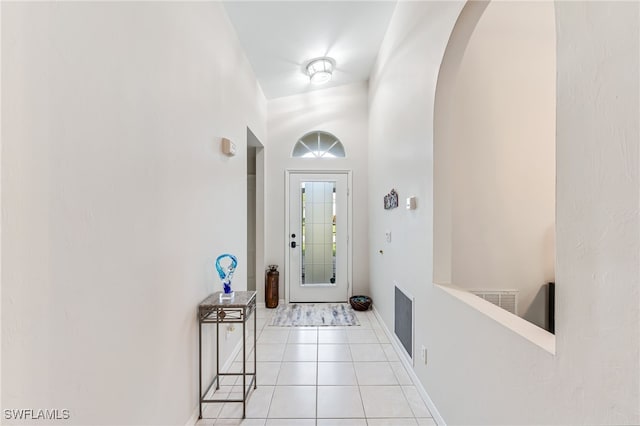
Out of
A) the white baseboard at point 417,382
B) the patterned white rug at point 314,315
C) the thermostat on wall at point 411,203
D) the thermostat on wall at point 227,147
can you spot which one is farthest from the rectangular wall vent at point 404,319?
the thermostat on wall at point 227,147

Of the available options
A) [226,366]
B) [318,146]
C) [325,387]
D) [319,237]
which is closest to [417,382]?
[325,387]

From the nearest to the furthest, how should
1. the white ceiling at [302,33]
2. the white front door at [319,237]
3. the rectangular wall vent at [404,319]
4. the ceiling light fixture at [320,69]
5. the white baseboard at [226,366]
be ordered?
the white baseboard at [226,366] → the rectangular wall vent at [404,319] → the white ceiling at [302,33] → the ceiling light fixture at [320,69] → the white front door at [319,237]

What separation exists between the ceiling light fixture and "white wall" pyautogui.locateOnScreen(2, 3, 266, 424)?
6.11 ft

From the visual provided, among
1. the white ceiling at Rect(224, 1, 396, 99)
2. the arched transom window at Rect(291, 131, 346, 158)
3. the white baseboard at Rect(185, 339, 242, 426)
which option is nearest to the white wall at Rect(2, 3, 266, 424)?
the white baseboard at Rect(185, 339, 242, 426)

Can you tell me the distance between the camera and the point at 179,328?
5.53ft

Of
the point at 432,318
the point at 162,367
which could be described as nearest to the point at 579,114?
the point at 432,318

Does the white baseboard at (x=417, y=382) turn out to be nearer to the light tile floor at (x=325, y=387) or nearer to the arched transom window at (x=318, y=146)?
the light tile floor at (x=325, y=387)

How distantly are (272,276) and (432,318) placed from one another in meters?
2.77

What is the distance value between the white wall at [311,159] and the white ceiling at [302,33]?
1.76ft

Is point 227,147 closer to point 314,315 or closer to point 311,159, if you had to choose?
point 311,159

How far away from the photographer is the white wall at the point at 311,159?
450 centimetres

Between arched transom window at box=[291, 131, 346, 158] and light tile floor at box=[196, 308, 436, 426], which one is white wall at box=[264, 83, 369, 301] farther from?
light tile floor at box=[196, 308, 436, 426]

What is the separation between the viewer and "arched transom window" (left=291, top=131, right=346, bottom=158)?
179 inches

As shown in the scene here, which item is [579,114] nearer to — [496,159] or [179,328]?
[496,159]
